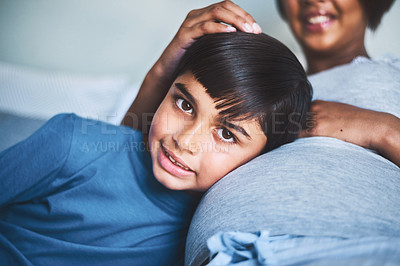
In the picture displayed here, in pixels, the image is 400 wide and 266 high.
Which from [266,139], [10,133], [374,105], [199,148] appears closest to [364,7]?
[374,105]

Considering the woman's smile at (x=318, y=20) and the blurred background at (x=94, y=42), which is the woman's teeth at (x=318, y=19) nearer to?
the woman's smile at (x=318, y=20)

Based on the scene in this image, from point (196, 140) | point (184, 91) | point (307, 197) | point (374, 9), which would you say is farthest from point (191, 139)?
point (374, 9)

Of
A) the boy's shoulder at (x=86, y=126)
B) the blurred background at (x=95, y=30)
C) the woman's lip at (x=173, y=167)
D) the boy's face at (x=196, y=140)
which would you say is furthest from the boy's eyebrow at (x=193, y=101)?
the blurred background at (x=95, y=30)

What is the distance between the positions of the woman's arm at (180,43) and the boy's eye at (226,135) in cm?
23

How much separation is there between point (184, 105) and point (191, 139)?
105mm

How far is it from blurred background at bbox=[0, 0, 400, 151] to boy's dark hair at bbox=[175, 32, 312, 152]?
30.0 inches

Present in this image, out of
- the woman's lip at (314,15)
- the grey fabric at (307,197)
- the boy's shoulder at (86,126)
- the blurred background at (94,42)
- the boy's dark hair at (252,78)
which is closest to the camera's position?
the grey fabric at (307,197)

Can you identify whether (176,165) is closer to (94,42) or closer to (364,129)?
(364,129)

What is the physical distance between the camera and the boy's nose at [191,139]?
629 mm

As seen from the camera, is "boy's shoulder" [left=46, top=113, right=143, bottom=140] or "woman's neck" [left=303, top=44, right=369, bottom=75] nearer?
"boy's shoulder" [left=46, top=113, right=143, bottom=140]

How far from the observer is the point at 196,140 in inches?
24.9

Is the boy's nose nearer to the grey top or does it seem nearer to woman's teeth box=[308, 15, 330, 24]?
the grey top

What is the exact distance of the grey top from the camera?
16.8 inches

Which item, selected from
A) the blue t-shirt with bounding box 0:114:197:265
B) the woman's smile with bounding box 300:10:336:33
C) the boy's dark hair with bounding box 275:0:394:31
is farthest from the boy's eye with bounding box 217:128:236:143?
the boy's dark hair with bounding box 275:0:394:31
